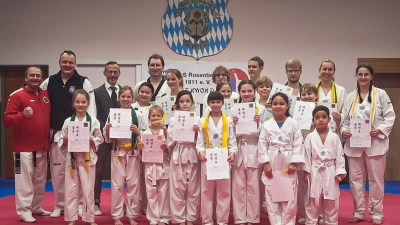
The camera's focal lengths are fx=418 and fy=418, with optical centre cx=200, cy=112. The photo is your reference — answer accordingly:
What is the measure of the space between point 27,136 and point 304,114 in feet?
11.3

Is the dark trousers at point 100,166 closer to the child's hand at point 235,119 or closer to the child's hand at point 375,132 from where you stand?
the child's hand at point 235,119

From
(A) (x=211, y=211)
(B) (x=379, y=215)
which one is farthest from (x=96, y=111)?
(B) (x=379, y=215)

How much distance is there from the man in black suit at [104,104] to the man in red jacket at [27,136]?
758mm

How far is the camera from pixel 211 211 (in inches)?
193

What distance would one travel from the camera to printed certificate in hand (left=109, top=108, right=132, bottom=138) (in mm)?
4961

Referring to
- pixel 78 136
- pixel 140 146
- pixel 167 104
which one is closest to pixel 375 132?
pixel 167 104

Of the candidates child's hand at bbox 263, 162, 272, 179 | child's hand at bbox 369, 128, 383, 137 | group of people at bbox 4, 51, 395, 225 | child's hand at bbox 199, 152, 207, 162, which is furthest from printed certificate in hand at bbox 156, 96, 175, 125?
child's hand at bbox 369, 128, 383, 137

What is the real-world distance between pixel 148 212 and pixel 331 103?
261 centimetres

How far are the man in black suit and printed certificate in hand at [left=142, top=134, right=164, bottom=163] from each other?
1009 millimetres

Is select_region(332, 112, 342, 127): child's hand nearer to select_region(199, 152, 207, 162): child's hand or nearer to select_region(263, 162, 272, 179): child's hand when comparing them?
select_region(263, 162, 272, 179): child's hand

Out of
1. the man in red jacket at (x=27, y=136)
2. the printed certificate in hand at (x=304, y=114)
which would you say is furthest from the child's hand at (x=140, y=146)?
the printed certificate in hand at (x=304, y=114)

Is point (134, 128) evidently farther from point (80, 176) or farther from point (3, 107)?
point (3, 107)

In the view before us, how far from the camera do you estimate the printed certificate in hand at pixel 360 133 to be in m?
5.13

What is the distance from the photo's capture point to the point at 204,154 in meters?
4.79
